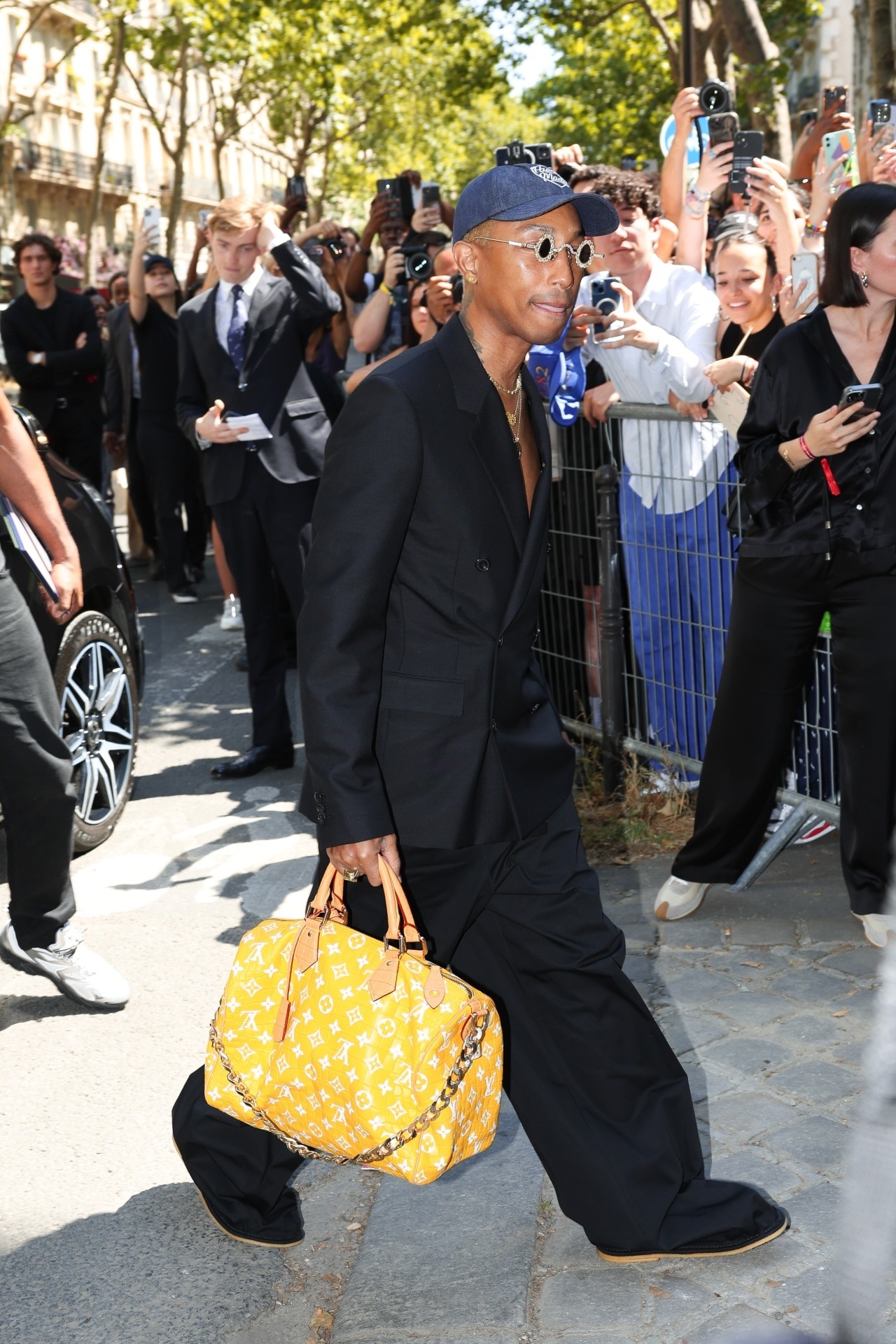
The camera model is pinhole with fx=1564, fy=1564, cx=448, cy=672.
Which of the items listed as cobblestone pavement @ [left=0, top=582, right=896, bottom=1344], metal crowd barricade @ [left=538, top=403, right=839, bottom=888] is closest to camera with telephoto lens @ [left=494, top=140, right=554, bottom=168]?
metal crowd barricade @ [left=538, top=403, right=839, bottom=888]

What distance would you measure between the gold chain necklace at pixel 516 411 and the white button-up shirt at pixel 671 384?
8.11 ft

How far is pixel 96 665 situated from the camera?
20.3ft

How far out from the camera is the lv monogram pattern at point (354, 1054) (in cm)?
274

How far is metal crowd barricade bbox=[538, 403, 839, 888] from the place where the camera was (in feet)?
17.7

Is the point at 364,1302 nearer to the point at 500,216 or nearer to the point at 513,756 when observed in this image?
the point at 513,756

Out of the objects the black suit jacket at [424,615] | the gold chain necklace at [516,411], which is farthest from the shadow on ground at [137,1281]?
the gold chain necklace at [516,411]

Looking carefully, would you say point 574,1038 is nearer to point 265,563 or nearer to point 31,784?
point 31,784

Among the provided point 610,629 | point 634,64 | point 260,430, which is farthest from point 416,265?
point 634,64

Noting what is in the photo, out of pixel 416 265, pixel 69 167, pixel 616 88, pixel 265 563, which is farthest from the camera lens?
pixel 69 167

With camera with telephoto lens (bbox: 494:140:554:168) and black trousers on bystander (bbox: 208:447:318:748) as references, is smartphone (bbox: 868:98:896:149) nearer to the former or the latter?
camera with telephoto lens (bbox: 494:140:554:168)

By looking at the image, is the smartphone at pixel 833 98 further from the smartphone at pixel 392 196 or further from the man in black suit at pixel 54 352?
the man in black suit at pixel 54 352

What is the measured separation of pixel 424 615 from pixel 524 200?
0.78 metres

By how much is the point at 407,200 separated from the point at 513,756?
241 inches

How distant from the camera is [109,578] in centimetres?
648
